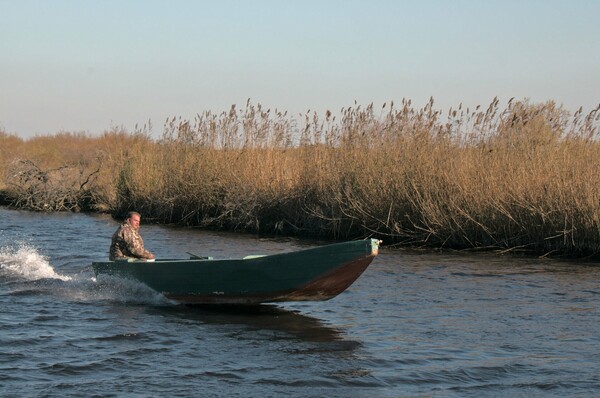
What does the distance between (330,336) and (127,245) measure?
154 inches

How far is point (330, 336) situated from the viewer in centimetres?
995

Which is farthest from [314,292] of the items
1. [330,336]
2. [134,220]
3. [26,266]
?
[26,266]

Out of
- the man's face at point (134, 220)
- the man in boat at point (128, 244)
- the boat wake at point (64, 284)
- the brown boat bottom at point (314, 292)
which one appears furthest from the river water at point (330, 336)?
the man's face at point (134, 220)

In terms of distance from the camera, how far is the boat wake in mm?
→ 12102

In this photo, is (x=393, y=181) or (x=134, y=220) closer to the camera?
(x=134, y=220)

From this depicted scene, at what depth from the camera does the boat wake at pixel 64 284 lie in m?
12.1

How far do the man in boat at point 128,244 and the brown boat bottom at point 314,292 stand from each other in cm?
100

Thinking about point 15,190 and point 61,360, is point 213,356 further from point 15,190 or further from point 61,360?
point 15,190

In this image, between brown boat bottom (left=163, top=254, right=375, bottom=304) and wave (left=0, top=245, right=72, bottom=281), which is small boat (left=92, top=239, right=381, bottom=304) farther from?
wave (left=0, top=245, right=72, bottom=281)

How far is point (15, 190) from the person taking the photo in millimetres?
26266

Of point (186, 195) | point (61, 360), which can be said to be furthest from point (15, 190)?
point (61, 360)

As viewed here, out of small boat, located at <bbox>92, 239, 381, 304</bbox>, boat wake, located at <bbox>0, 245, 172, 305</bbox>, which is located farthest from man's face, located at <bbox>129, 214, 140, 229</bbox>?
boat wake, located at <bbox>0, 245, 172, 305</bbox>

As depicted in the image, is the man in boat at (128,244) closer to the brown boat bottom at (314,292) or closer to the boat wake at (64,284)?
the boat wake at (64,284)

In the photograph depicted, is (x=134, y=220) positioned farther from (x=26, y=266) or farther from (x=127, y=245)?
(x=26, y=266)
